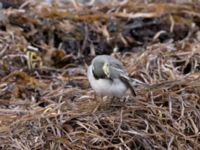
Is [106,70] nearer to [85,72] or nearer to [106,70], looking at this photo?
[106,70]

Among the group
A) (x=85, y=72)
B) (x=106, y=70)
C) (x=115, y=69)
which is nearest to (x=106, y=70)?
(x=106, y=70)

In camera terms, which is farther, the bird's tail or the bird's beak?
the bird's tail

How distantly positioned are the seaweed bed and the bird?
0.47 feet

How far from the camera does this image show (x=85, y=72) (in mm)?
4586

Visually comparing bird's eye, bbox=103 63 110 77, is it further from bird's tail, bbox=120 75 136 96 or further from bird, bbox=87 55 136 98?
bird's tail, bbox=120 75 136 96

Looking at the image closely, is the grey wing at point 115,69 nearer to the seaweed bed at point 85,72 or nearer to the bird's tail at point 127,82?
the bird's tail at point 127,82

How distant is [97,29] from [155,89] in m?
1.22

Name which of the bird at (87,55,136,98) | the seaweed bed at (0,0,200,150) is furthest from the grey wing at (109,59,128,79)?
the seaweed bed at (0,0,200,150)

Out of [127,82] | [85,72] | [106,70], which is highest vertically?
[106,70]

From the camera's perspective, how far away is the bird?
370 cm

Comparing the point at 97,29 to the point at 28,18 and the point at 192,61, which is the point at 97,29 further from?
the point at 192,61

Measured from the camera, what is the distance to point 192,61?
4.62m

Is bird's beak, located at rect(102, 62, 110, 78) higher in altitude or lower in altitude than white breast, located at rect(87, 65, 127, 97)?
higher

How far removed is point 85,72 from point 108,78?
0.89 m
